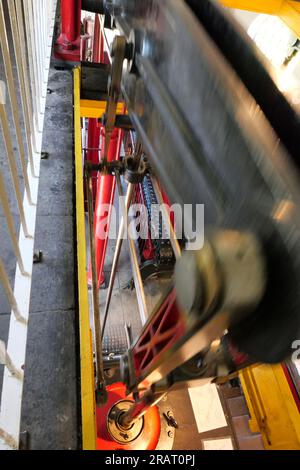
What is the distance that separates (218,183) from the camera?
67 centimetres

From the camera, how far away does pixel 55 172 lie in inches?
68.3

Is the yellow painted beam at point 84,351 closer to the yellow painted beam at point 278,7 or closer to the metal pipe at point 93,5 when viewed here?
the metal pipe at point 93,5

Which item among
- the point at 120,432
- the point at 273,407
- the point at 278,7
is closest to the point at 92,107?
the point at 278,7

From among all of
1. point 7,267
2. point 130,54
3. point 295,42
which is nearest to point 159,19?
point 130,54

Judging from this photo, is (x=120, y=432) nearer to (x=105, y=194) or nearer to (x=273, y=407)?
(x=273, y=407)

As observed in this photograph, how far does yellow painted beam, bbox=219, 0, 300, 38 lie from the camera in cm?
287

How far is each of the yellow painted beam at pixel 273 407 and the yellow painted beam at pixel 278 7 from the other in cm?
312

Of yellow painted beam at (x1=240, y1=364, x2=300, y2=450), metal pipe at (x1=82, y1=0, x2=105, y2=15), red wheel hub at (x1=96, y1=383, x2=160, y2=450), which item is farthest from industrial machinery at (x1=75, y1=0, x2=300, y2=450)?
A: red wheel hub at (x1=96, y1=383, x2=160, y2=450)

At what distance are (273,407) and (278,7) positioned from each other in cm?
377

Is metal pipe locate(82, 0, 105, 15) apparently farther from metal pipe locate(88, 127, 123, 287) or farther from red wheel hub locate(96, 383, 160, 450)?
red wheel hub locate(96, 383, 160, 450)

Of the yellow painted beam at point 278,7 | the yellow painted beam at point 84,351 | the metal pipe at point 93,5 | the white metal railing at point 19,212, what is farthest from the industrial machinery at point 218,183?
the yellow painted beam at point 278,7

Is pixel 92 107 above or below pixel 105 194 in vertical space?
below

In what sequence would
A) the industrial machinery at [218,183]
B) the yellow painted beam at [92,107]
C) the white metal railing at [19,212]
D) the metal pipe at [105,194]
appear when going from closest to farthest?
the industrial machinery at [218,183]
the white metal railing at [19,212]
the yellow painted beam at [92,107]
the metal pipe at [105,194]

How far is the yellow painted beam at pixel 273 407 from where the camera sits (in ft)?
8.52
